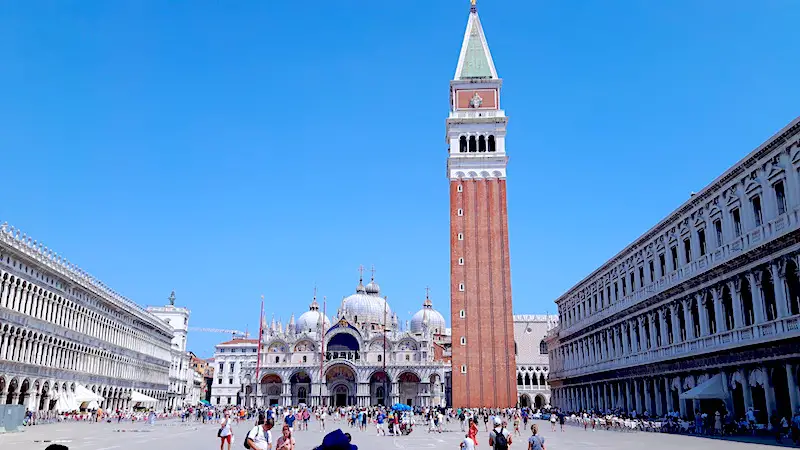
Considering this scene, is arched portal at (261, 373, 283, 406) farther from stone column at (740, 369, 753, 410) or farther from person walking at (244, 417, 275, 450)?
person walking at (244, 417, 275, 450)

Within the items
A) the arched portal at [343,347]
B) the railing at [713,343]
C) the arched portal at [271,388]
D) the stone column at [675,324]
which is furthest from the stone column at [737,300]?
the arched portal at [271,388]

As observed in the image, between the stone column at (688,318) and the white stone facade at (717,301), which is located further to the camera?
the stone column at (688,318)

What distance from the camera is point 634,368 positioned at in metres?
41.2

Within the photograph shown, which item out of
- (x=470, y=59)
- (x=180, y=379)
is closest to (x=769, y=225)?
(x=470, y=59)

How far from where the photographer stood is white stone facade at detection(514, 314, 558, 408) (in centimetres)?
8175

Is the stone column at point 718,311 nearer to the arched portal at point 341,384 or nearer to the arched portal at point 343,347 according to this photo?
the arched portal at point 341,384

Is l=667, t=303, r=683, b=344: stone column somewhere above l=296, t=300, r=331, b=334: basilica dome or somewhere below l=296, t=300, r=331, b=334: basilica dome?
below

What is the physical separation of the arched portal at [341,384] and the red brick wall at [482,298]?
23836mm

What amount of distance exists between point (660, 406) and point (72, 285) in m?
37.9

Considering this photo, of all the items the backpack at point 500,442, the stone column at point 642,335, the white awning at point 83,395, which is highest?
the stone column at point 642,335

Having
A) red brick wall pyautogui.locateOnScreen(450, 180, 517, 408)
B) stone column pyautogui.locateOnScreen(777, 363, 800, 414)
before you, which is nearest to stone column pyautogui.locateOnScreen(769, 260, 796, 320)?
stone column pyautogui.locateOnScreen(777, 363, 800, 414)

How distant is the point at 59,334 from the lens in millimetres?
44188

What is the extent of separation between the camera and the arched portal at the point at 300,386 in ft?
272

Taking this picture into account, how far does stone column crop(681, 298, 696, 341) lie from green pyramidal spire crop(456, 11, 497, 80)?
41.0 m
